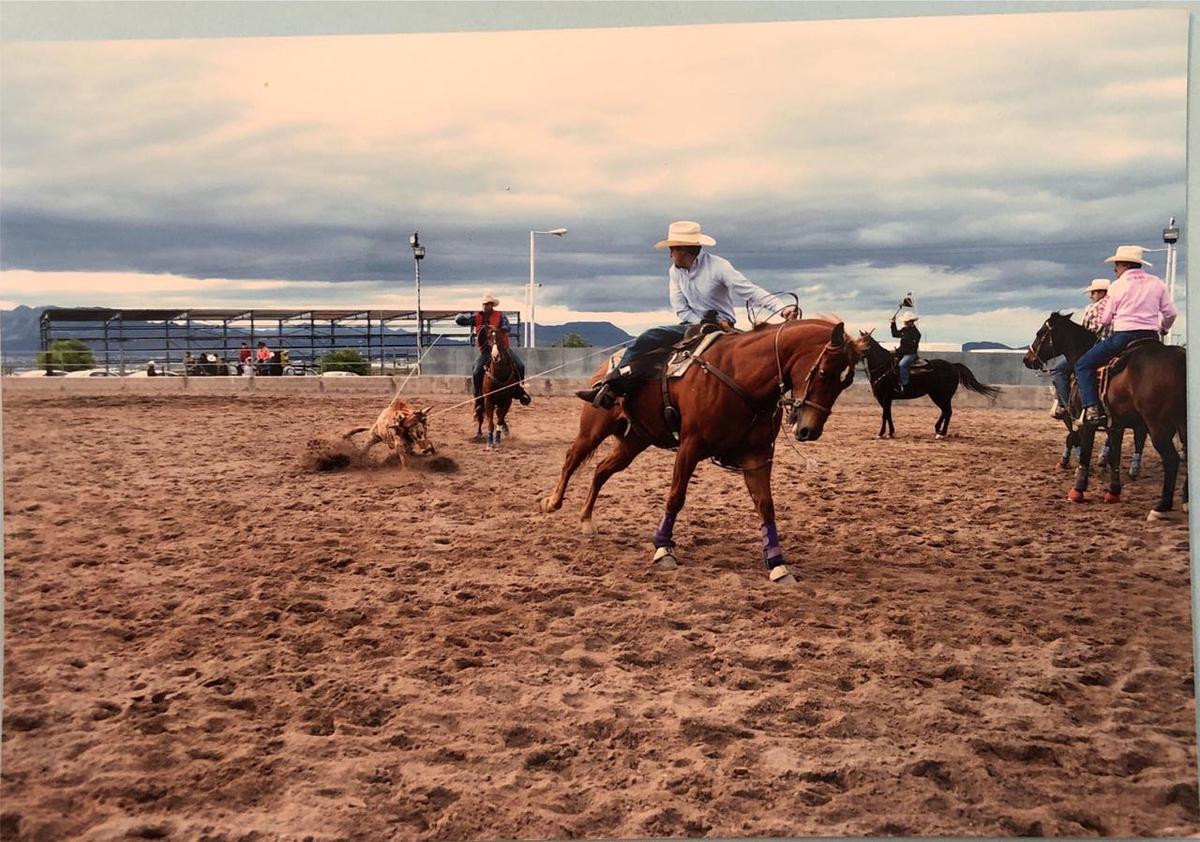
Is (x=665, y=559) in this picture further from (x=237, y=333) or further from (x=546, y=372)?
(x=237, y=333)

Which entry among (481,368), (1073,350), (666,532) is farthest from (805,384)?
(481,368)

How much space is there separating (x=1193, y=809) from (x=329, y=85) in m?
3.58

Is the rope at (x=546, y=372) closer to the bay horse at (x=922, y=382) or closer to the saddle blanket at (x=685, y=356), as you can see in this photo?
the saddle blanket at (x=685, y=356)

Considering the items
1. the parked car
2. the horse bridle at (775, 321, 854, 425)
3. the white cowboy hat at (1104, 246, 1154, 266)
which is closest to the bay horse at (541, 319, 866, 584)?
the horse bridle at (775, 321, 854, 425)

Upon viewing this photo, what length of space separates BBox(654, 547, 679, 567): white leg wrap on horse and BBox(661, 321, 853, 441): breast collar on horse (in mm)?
453

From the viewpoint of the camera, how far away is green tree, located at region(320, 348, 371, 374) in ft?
12.0

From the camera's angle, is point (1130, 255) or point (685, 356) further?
point (685, 356)

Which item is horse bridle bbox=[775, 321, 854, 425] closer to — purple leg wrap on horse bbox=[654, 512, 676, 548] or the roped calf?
purple leg wrap on horse bbox=[654, 512, 676, 548]

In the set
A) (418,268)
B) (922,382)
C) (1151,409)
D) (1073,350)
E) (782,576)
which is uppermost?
(418,268)

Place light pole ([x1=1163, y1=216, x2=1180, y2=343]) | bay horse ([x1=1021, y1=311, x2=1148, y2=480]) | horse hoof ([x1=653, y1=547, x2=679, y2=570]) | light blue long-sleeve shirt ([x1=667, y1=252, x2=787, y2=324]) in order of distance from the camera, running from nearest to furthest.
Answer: light pole ([x1=1163, y1=216, x2=1180, y2=343]) → bay horse ([x1=1021, y1=311, x2=1148, y2=480]) → light blue long-sleeve shirt ([x1=667, y1=252, x2=787, y2=324]) → horse hoof ([x1=653, y1=547, x2=679, y2=570])

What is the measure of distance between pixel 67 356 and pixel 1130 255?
3711 millimetres

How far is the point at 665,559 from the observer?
345 centimetres

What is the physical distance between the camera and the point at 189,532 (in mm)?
3410

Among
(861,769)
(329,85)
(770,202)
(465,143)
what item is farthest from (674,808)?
(329,85)
